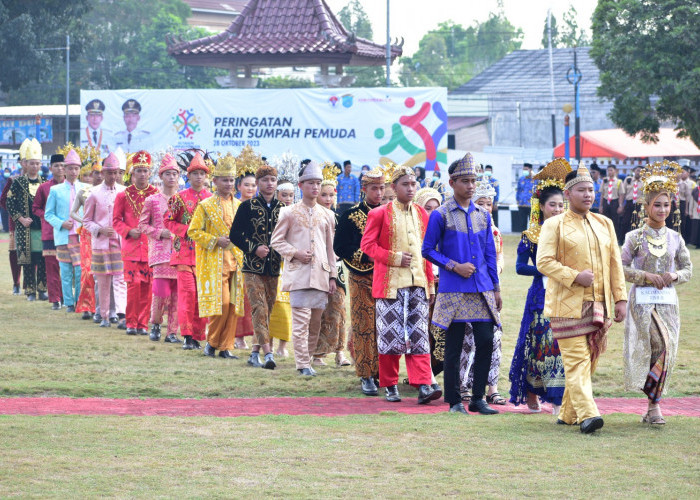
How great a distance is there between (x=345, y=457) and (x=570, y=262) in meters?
2.09

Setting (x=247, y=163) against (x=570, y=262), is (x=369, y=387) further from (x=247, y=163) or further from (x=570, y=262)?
(x=247, y=163)

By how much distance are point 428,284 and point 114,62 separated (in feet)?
169

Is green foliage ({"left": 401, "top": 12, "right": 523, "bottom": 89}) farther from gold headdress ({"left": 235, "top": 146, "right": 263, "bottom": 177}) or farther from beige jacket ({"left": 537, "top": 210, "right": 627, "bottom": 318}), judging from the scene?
beige jacket ({"left": 537, "top": 210, "right": 627, "bottom": 318})

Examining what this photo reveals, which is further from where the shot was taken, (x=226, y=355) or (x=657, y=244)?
(x=226, y=355)

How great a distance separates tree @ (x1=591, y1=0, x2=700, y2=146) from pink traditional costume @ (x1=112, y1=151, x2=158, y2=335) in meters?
18.3

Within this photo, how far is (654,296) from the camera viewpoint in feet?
25.5

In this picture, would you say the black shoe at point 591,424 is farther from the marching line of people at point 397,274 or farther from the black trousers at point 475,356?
the black trousers at point 475,356

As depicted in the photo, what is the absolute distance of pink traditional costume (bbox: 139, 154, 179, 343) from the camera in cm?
1217

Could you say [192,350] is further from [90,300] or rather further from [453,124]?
[453,124]

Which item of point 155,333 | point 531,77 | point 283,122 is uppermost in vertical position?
point 531,77

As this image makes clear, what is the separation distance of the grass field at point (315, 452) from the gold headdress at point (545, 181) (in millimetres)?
1332

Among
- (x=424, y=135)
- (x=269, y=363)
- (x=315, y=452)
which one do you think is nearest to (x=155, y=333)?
(x=269, y=363)

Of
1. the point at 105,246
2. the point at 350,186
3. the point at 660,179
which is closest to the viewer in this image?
the point at 660,179

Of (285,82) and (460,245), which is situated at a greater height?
(285,82)
